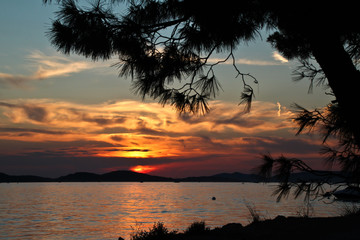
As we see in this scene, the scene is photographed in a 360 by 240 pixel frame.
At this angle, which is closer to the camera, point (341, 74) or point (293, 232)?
point (341, 74)

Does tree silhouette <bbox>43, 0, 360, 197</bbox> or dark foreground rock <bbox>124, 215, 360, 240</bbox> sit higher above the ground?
tree silhouette <bbox>43, 0, 360, 197</bbox>

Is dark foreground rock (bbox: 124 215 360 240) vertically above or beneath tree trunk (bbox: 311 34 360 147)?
beneath

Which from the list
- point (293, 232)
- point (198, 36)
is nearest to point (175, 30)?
point (198, 36)

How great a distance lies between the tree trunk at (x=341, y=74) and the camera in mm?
4578

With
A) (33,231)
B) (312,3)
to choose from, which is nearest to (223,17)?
(312,3)

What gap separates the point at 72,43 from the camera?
20.1ft

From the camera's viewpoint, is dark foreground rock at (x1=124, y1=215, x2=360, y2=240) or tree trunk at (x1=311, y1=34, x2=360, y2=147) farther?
dark foreground rock at (x1=124, y1=215, x2=360, y2=240)

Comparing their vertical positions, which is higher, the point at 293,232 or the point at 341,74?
the point at 341,74

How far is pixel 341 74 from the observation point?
4629 mm

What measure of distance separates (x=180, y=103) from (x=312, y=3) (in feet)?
9.05

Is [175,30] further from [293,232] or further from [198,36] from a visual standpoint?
[293,232]

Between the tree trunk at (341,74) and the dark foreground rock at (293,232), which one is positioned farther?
the dark foreground rock at (293,232)

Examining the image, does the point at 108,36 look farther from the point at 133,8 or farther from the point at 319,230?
the point at 319,230

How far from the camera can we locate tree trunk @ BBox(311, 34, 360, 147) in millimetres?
4578
